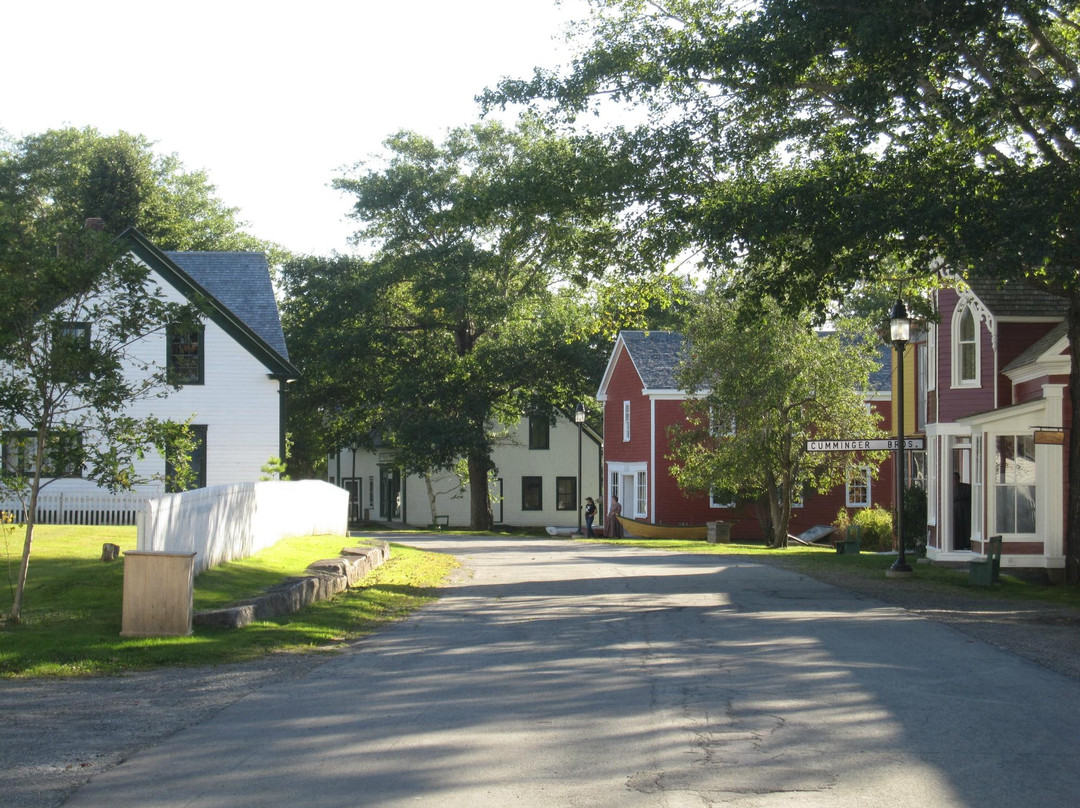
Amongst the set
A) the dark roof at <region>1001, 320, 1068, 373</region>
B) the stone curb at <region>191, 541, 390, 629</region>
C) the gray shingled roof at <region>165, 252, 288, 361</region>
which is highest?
the gray shingled roof at <region>165, 252, 288, 361</region>

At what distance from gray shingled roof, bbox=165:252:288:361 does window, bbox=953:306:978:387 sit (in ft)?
55.2

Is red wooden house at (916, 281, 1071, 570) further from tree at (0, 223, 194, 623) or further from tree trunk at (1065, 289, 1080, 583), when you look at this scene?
tree at (0, 223, 194, 623)

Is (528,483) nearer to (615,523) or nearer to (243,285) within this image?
(615,523)

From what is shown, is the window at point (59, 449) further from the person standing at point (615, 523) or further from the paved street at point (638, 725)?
the person standing at point (615, 523)

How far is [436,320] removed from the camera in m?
49.0

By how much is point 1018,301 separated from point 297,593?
1646 centimetres

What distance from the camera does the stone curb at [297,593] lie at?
488 inches

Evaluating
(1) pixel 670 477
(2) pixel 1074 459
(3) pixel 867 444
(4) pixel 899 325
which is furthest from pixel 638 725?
(1) pixel 670 477

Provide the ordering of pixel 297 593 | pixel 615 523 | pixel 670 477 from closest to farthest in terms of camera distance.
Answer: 1. pixel 297 593
2. pixel 670 477
3. pixel 615 523

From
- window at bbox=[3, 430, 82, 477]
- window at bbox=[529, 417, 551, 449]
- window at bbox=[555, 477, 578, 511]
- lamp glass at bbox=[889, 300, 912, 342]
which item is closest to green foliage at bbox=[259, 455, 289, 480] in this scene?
window at bbox=[3, 430, 82, 477]

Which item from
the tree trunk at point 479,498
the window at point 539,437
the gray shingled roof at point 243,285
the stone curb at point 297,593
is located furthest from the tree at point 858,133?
the window at point 539,437

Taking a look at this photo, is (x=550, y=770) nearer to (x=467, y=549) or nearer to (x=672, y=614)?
(x=672, y=614)

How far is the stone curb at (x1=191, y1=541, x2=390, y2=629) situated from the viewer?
12.4 m

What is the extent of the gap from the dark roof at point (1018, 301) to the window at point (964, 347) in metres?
1.20
